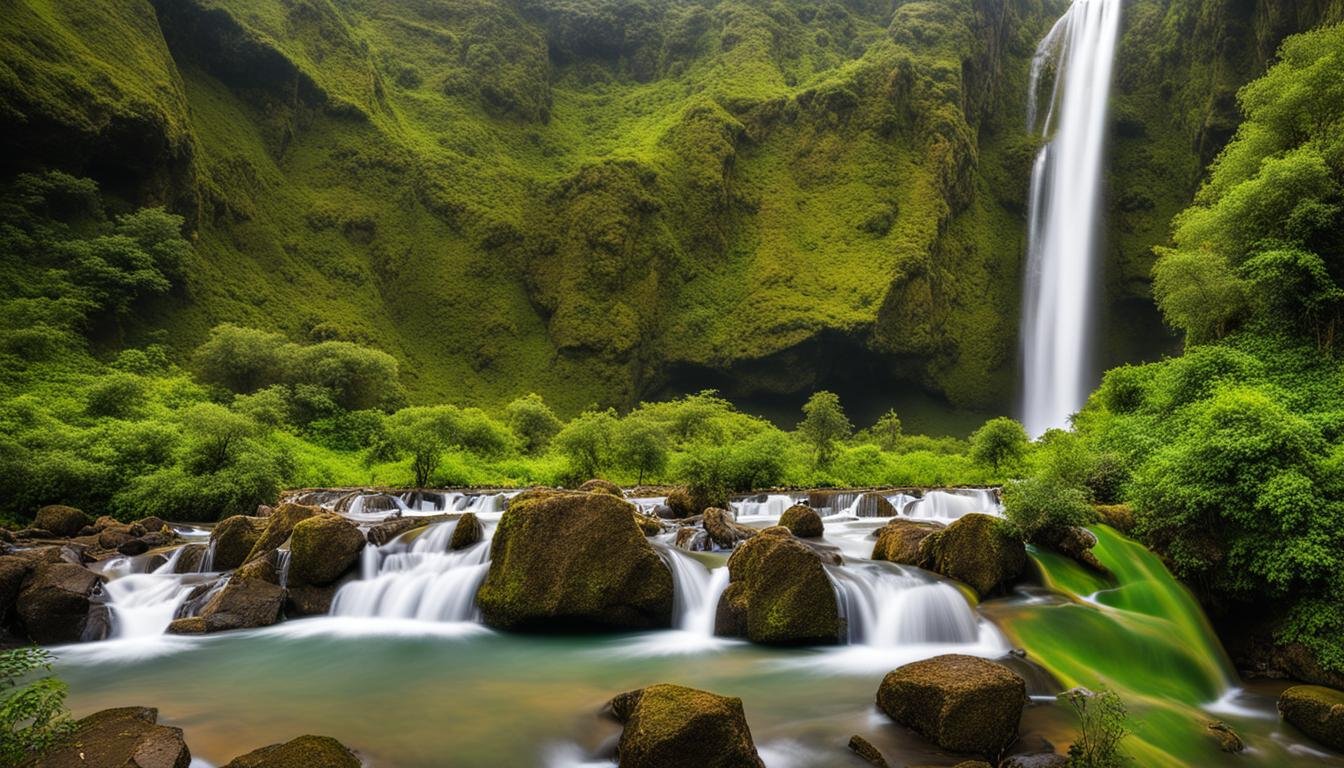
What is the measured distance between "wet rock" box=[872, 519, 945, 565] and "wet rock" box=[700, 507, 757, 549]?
307 centimetres

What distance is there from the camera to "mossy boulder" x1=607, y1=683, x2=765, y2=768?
5750mm

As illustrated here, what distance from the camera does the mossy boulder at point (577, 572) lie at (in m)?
10.9

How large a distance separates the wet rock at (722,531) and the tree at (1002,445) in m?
20.9

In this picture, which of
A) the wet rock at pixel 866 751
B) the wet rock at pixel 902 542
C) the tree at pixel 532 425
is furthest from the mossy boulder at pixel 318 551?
the tree at pixel 532 425

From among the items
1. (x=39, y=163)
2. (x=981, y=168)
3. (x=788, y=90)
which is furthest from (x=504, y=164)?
(x=981, y=168)

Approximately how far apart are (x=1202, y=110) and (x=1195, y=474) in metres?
68.2

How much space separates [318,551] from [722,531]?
8.40m

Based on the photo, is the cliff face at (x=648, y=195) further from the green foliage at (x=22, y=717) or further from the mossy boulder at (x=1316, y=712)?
the mossy boulder at (x=1316, y=712)

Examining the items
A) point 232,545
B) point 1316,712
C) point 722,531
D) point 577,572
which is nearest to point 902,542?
point 722,531

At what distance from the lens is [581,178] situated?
71.1 meters

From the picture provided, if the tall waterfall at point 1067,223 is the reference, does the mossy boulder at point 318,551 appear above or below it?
below

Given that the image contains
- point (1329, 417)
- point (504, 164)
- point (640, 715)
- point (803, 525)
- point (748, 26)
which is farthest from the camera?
point (748, 26)

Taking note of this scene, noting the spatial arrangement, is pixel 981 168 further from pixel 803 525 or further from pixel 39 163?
pixel 39 163

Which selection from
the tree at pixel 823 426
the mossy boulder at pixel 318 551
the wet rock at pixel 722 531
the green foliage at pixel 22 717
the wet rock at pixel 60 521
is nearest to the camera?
the green foliage at pixel 22 717
